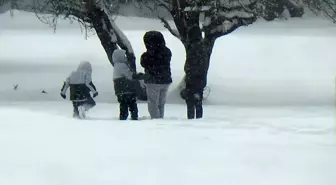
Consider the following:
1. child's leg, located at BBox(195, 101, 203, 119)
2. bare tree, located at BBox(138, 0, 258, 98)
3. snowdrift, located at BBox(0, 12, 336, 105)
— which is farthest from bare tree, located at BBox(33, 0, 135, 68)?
child's leg, located at BBox(195, 101, 203, 119)

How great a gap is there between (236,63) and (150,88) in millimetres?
16029

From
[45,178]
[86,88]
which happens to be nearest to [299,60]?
[86,88]

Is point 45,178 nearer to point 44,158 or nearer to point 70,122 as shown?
point 44,158

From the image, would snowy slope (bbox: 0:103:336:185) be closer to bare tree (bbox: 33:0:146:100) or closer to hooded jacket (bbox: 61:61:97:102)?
hooded jacket (bbox: 61:61:97:102)

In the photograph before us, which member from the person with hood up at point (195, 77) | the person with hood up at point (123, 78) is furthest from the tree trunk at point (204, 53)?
the person with hood up at point (123, 78)

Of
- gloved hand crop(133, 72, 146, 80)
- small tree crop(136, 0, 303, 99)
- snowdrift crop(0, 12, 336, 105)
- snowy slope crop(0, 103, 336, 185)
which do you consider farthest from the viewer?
snowdrift crop(0, 12, 336, 105)

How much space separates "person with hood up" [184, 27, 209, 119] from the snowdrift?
3912mm

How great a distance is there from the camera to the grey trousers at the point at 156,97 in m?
9.67

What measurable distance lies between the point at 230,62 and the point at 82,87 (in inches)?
630

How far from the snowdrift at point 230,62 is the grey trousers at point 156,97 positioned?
19.7 ft

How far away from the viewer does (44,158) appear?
5117 mm

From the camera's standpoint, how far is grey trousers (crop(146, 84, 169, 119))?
9.67 metres

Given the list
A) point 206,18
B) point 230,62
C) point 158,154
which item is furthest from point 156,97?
point 230,62

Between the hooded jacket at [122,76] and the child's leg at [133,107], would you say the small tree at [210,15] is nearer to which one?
the child's leg at [133,107]
